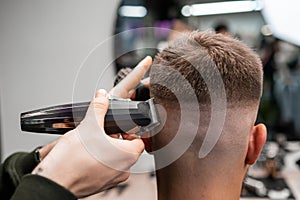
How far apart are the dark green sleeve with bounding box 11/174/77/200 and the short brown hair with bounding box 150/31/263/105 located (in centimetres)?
33

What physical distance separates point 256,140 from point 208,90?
19cm

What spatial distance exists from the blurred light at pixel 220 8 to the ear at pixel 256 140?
1691 mm

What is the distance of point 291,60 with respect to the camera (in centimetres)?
253

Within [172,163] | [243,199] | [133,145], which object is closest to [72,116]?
[133,145]

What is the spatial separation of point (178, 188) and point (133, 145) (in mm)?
224

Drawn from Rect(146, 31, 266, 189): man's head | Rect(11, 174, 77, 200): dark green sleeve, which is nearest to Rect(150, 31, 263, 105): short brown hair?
Rect(146, 31, 266, 189): man's head

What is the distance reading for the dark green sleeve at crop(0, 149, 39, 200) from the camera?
110cm

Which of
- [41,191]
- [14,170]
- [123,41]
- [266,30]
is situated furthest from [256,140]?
[266,30]

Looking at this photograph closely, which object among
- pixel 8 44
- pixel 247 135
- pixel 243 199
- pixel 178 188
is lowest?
pixel 243 199

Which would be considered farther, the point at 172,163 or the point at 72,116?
the point at 172,163

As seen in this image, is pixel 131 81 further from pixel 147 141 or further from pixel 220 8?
pixel 220 8

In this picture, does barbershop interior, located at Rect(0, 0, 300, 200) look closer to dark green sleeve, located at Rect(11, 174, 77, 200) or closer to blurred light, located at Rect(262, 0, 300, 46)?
blurred light, located at Rect(262, 0, 300, 46)

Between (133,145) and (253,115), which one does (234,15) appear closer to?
(253,115)

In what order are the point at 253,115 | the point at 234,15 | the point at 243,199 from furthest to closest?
1. the point at 234,15
2. the point at 243,199
3. the point at 253,115
